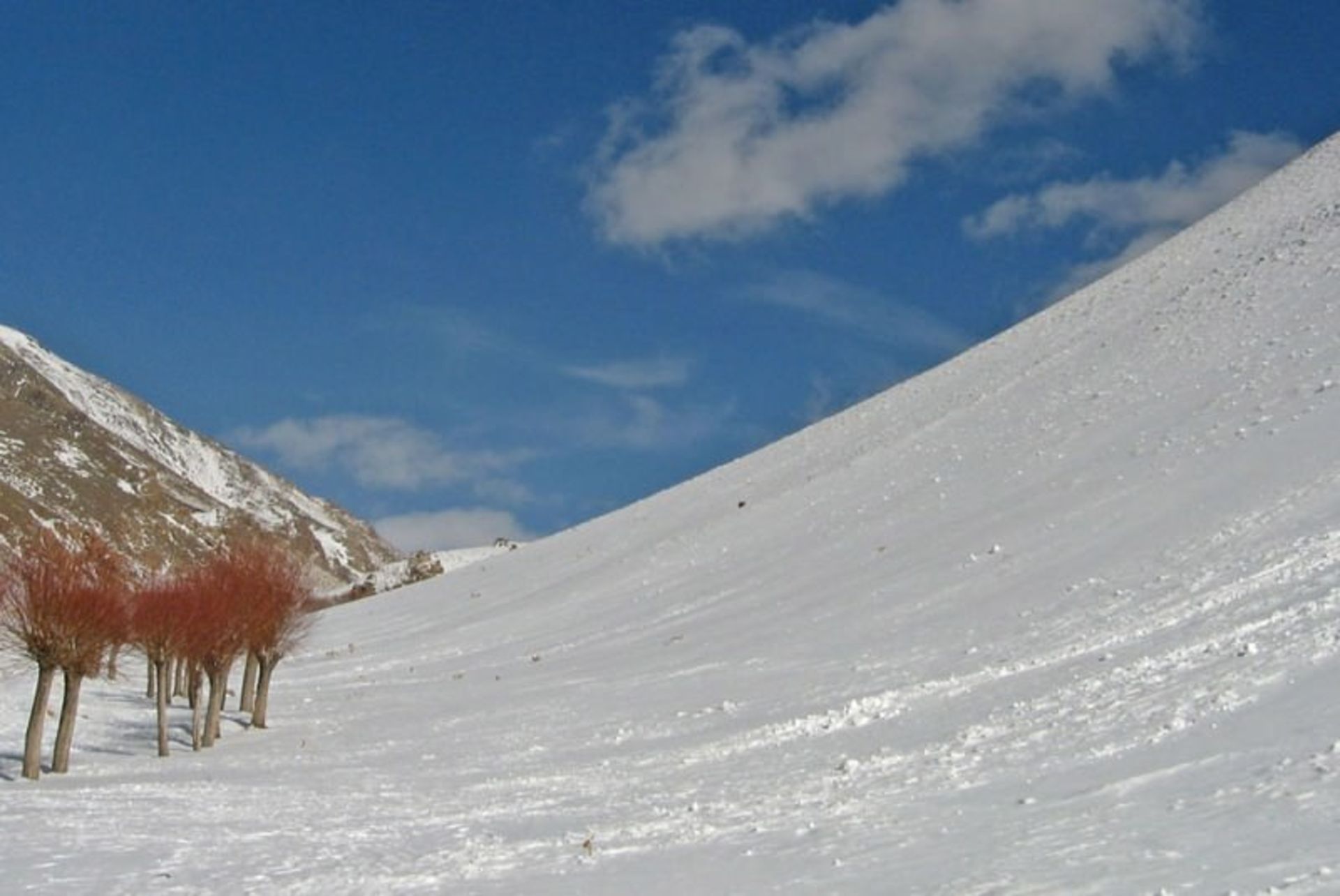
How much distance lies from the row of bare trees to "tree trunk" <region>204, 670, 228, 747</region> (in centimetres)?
4

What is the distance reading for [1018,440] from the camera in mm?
53688

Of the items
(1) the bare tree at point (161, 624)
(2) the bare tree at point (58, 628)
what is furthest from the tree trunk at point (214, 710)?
(2) the bare tree at point (58, 628)

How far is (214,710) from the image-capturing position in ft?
138

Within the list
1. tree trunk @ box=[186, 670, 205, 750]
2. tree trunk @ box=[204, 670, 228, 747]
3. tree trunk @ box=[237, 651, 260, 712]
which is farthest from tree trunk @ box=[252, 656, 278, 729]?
tree trunk @ box=[204, 670, 228, 747]

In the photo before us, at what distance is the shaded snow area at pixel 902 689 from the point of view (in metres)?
17.0

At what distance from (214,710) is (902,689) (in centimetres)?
2193

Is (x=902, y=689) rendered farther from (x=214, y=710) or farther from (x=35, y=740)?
(x=214, y=710)

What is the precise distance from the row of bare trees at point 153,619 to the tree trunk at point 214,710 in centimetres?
4

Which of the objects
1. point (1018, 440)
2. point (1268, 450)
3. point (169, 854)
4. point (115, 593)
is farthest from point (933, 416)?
point (169, 854)

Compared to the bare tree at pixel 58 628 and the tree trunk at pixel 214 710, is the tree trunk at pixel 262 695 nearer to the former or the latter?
the tree trunk at pixel 214 710

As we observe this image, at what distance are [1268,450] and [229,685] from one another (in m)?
39.1

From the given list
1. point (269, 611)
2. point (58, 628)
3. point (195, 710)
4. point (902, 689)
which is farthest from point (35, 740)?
point (902, 689)

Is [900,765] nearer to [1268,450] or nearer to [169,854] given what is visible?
[169,854]

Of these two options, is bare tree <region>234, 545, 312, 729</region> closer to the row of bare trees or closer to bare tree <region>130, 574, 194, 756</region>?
the row of bare trees
